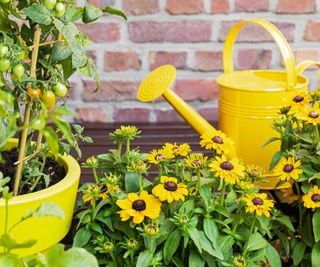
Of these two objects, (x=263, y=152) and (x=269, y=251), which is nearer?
(x=269, y=251)

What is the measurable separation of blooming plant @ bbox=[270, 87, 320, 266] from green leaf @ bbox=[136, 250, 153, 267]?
223 mm

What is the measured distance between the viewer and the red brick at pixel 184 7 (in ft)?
5.37

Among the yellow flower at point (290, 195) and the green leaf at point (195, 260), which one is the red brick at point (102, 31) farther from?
the green leaf at point (195, 260)

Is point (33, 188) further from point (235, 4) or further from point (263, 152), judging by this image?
point (235, 4)

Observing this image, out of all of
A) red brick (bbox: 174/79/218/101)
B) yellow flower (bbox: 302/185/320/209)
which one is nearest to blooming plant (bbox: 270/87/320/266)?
yellow flower (bbox: 302/185/320/209)

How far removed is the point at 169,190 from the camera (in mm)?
859

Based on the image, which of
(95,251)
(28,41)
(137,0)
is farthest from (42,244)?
(137,0)

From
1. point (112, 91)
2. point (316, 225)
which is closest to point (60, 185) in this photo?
point (316, 225)

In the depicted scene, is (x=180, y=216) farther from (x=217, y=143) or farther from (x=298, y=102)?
(x=298, y=102)

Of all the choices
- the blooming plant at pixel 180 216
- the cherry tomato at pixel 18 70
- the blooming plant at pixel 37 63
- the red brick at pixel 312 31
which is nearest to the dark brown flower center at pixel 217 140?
the blooming plant at pixel 180 216

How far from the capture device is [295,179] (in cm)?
92

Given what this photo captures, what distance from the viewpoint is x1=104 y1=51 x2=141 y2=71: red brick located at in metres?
1.65

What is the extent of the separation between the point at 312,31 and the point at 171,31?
0.38 m

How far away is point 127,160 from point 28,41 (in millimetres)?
227
